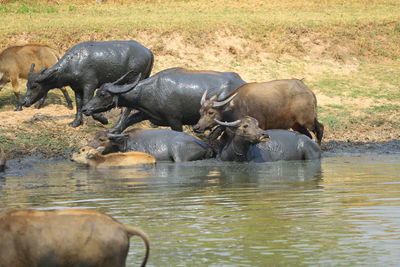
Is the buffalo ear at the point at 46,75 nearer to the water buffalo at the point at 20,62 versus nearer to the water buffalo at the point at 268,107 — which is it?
the water buffalo at the point at 20,62

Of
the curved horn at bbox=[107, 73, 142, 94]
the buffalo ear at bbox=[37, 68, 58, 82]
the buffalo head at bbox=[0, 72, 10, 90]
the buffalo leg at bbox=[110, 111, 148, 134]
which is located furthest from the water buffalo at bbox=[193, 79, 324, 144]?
the buffalo head at bbox=[0, 72, 10, 90]

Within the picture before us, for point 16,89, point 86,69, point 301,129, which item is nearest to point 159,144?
point 301,129

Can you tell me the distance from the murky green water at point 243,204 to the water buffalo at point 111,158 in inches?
8.8

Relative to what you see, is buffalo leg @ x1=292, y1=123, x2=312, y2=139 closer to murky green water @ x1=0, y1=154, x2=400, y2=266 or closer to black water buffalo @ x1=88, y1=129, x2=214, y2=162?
murky green water @ x1=0, y1=154, x2=400, y2=266

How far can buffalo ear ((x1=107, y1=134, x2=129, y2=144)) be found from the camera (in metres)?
15.1

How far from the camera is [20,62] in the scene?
63.7 ft

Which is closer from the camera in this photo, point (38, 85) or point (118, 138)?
point (118, 138)

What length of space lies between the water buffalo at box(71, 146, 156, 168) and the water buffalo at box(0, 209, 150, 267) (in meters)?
8.51

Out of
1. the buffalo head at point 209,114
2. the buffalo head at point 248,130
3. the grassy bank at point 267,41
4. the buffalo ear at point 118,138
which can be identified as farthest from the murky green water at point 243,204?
the grassy bank at point 267,41

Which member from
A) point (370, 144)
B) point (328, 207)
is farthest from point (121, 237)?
point (370, 144)

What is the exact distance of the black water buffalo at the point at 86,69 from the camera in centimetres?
1759

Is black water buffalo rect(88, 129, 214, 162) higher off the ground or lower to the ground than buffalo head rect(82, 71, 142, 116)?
lower

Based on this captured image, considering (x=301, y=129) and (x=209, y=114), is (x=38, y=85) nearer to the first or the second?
(x=209, y=114)

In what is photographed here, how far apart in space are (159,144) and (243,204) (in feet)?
17.4
